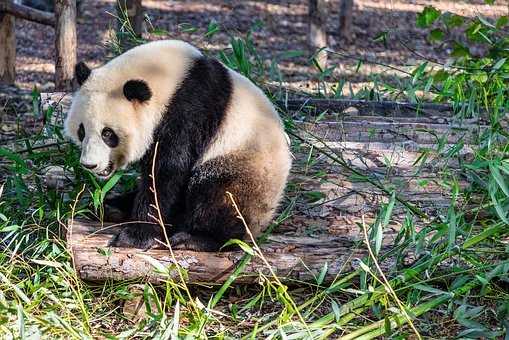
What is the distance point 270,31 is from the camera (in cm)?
1085

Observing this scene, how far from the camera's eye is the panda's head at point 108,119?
3373 millimetres

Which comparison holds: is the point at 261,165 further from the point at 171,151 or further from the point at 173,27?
the point at 173,27

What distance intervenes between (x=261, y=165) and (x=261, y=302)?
2.02 feet

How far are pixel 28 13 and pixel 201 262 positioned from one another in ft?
12.5

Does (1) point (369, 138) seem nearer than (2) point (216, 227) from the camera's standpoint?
No

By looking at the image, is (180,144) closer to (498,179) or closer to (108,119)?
(108,119)

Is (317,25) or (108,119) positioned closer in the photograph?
(108,119)

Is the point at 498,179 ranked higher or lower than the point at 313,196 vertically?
higher

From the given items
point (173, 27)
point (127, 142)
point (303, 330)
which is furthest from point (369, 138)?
point (173, 27)

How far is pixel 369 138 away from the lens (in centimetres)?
463

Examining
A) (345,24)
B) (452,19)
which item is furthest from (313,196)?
(345,24)

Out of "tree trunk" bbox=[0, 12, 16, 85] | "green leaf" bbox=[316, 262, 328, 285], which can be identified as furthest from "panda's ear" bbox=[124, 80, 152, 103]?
"tree trunk" bbox=[0, 12, 16, 85]

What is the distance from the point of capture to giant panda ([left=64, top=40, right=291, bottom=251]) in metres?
3.40

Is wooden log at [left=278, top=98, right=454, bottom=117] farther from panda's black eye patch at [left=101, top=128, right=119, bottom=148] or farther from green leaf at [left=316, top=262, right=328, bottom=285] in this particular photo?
green leaf at [left=316, top=262, right=328, bottom=285]
